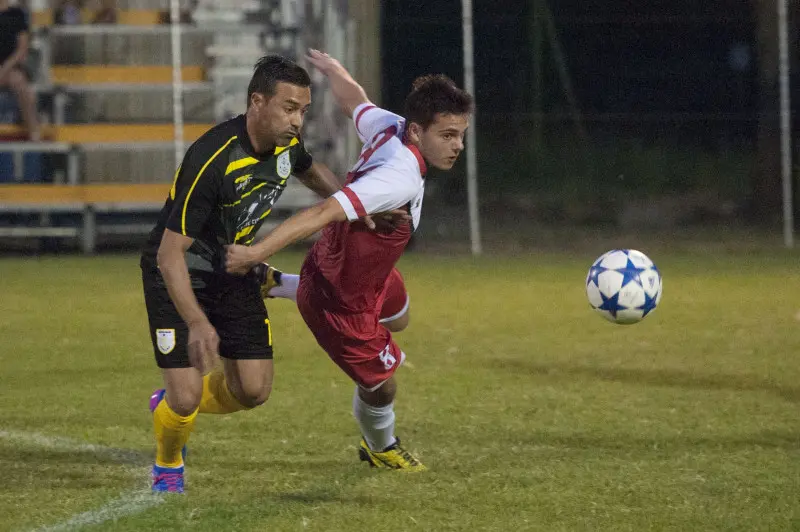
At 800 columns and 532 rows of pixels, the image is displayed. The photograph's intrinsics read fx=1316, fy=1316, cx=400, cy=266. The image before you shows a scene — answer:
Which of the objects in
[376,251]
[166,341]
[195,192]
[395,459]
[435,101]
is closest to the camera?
[195,192]

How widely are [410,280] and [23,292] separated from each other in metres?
3.43

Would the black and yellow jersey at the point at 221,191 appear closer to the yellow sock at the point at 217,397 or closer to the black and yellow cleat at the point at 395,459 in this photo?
the yellow sock at the point at 217,397

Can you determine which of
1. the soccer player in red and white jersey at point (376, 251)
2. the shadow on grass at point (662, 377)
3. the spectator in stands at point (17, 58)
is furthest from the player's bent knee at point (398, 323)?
the spectator in stands at point (17, 58)

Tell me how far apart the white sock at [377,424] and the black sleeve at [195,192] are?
3.85 feet

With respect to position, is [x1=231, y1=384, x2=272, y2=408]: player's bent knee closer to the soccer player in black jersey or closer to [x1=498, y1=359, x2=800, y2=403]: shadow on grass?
the soccer player in black jersey

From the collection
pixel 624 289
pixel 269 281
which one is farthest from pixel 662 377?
pixel 269 281

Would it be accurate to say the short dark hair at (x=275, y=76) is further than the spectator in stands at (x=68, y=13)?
No

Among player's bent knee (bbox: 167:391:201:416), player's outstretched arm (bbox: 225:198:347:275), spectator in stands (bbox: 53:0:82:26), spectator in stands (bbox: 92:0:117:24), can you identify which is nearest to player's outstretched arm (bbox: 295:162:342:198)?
player's outstretched arm (bbox: 225:198:347:275)

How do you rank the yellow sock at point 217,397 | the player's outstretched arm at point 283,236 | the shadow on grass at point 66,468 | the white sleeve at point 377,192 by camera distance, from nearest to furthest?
1. the player's outstretched arm at point 283,236
2. the white sleeve at point 377,192
3. the shadow on grass at point 66,468
4. the yellow sock at point 217,397

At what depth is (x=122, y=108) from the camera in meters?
16.0

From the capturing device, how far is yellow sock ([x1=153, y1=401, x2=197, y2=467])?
16.3 ft

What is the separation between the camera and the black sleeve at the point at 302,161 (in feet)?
17.6

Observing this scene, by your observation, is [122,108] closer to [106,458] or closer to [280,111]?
[106,458]

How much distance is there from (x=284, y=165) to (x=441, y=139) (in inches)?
24.4
